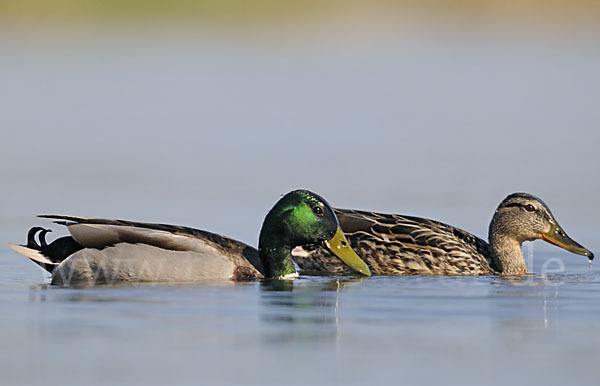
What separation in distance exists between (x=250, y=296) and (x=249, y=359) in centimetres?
227

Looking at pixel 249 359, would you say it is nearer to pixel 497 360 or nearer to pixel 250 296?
pixel 497 360

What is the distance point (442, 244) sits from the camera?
12203 millimetres

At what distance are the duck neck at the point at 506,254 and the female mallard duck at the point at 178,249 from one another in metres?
1.49

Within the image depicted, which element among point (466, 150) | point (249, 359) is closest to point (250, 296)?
point (249, 359)

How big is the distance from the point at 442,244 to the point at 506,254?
55 cm

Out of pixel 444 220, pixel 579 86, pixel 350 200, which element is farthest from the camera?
pixel 579 86

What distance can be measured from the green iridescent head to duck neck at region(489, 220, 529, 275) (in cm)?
177

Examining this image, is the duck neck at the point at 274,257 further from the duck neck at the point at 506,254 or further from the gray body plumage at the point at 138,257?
the duck neck at the point at 506,254

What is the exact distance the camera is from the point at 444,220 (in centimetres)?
1423

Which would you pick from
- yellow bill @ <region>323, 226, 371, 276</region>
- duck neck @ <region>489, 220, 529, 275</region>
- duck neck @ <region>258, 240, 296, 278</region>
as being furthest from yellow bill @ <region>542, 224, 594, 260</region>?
duck neck @ <region>258, 240, 296, 278</region>

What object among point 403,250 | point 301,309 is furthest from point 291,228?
point 301,309

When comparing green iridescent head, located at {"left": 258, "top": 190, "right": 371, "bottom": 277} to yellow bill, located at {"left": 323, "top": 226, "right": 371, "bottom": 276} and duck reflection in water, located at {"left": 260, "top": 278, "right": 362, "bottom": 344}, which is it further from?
duck reflection in water, located at {"left": 260, "top": 278, "right": 362, "bottom": 344}

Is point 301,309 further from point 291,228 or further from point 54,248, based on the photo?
point 54,248

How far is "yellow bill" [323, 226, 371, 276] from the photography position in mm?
11281
